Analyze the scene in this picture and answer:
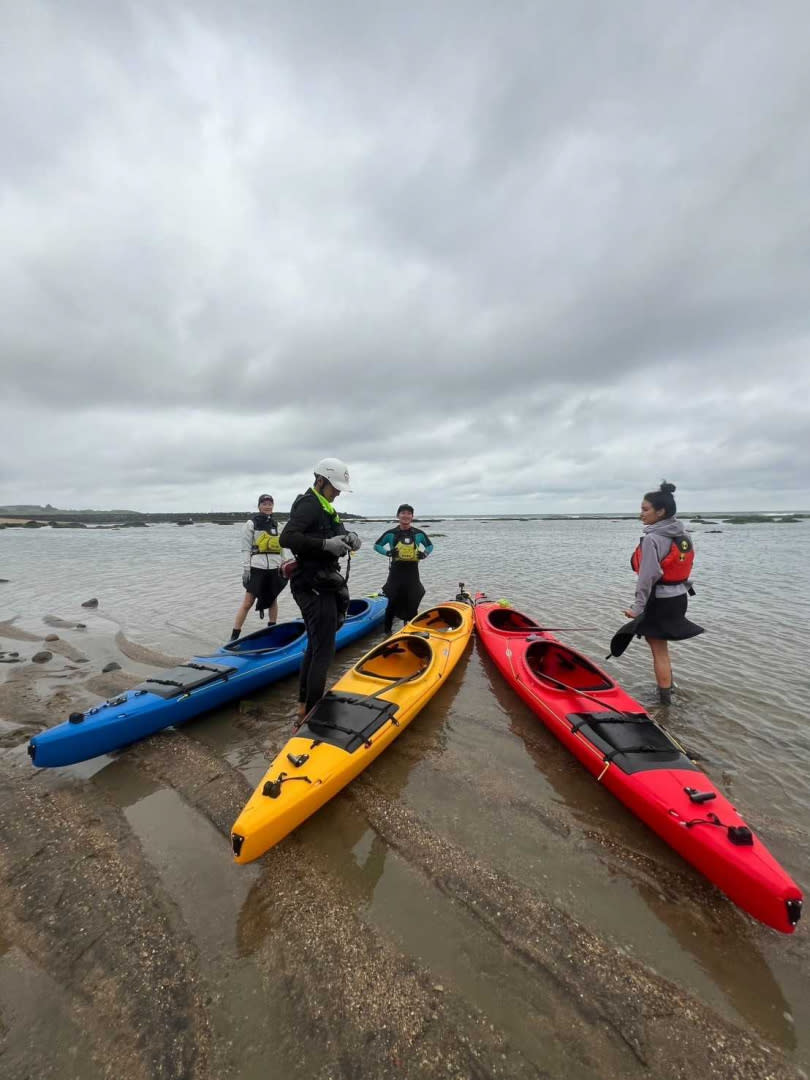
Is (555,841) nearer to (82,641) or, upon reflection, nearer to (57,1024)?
(57,1024)

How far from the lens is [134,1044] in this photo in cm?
209

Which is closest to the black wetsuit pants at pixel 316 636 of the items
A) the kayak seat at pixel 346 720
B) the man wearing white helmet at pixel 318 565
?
the man wearing white helmet at pixel 318 565

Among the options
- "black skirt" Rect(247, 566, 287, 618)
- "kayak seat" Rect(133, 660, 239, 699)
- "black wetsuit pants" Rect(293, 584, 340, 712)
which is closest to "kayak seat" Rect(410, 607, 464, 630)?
"black skirt" Rect(247, 566, 287, 618)

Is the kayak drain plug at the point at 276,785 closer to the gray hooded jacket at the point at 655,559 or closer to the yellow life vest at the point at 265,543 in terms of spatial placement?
the gray hooded jacket at the point at 655,559

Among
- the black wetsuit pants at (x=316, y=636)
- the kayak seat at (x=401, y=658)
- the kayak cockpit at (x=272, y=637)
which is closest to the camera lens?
the black wetsuit pants at (x=316, y=636)

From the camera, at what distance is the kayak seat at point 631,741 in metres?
3.84

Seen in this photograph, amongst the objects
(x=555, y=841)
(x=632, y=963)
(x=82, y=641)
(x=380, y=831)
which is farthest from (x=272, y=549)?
(x=632, y=963)

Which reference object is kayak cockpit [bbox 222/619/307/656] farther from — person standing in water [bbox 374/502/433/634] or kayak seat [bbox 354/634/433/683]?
person standing in water [bbox 374/502/433/634]

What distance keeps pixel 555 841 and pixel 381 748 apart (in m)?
1.74

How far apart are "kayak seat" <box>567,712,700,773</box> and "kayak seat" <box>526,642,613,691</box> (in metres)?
0.97

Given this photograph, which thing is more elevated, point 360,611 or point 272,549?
point 272,549

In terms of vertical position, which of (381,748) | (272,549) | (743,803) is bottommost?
(743,803)

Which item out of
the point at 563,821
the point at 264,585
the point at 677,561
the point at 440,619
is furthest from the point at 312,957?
the point at 440,619

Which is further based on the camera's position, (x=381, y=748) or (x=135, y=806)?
(x=381, y=748)
